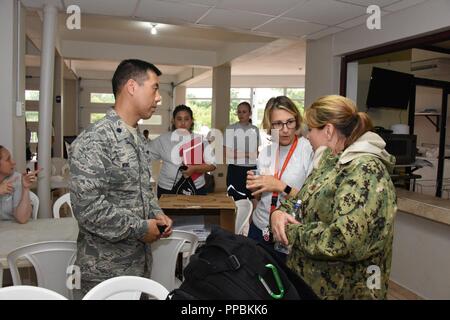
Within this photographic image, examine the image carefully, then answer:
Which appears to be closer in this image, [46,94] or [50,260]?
[50,260]

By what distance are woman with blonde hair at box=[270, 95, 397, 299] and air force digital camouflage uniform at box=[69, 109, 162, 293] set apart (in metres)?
0.61

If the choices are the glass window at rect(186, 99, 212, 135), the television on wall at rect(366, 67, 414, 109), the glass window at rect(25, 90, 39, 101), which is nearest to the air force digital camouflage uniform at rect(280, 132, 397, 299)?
the television on wall at rect(366, 67, 414, 109)

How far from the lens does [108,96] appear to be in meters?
12.0

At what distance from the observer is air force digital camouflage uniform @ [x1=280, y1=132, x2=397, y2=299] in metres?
1.28

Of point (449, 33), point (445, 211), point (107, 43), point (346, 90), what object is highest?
point (107, 43)

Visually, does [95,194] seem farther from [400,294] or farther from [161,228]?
[400,294]

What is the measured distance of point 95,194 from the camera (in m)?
1.56

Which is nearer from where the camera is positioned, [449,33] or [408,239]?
[449,33]

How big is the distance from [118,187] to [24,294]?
54cm

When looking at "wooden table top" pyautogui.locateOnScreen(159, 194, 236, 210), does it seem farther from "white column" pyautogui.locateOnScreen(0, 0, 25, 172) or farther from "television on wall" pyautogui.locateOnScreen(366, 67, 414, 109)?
"television on wall" pyautogui.locateOnScreen(366, 67, 414, 109)

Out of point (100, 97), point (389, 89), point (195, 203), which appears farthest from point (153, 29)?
point (100, 97)

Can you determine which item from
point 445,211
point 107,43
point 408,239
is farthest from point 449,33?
point 107,43

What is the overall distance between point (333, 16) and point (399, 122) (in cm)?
194

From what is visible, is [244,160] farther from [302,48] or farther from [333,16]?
[302,48]
